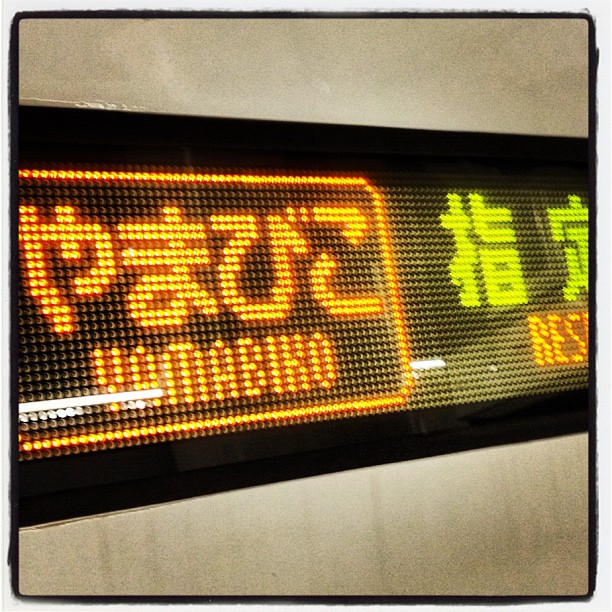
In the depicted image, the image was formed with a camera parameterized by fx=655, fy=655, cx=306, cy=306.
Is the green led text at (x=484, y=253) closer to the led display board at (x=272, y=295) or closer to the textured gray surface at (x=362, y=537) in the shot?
the led display board at (x=272, y=295)

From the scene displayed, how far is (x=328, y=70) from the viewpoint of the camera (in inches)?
35.4

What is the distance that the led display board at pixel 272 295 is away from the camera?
76 centimetres

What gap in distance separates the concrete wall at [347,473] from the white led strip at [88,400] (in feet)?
0.45

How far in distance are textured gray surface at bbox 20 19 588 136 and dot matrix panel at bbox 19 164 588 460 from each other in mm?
86

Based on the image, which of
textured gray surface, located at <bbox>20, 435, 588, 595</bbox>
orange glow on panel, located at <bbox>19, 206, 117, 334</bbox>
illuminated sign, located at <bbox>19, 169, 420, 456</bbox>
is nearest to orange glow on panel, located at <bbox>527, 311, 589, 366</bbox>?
textured gray surface, located at <bbox>20, 435, 588, 595</bbox>

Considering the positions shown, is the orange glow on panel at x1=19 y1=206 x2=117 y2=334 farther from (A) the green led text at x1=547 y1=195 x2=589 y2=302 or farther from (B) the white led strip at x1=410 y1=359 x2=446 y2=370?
(A) the green led text at x1=547 y1=195 x2=589 y2=302

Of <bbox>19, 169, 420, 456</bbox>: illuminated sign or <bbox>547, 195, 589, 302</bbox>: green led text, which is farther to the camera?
<bbox>547, 195, 589, 302</bbox>: green led text

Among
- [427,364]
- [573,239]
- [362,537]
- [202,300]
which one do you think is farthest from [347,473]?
[573,239]

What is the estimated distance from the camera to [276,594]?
828mm

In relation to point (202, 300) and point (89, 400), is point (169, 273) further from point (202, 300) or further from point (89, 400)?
point (89, 400)

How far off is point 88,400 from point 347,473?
0.36m

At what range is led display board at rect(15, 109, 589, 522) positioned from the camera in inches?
30.1
